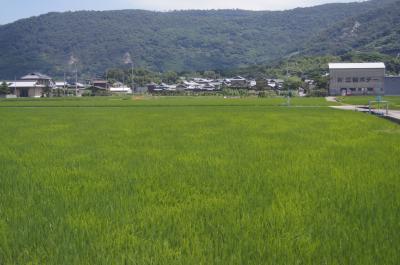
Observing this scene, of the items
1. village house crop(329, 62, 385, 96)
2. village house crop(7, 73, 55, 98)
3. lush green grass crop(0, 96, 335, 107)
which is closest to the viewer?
lush green grass crop(0, 96, 335, 107)

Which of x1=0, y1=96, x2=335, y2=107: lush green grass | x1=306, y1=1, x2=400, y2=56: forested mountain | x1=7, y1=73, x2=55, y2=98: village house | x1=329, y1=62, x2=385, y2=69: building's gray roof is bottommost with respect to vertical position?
x1=0, y1=96, x2=335, y2=107: lush green grass

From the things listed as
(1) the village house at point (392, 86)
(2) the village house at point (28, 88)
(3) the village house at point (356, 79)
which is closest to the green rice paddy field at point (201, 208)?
(3) the village house at point (356, 79)

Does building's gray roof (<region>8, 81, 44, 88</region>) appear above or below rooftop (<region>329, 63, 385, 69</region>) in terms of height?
below

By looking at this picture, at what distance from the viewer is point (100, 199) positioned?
4738mm

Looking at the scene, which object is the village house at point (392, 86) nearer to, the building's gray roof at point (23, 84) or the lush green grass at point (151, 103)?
the lush green grass at point (151, 103)

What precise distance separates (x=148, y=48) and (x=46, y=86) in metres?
112

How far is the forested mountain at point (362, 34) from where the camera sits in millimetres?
157500

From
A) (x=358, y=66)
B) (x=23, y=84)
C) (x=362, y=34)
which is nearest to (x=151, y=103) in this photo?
(x=358, y=66)

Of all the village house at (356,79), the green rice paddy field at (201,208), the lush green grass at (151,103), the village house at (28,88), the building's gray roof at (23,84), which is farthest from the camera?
the village house at (28,88)

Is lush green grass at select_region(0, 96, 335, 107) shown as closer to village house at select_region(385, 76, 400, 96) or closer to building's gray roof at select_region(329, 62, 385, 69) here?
building's gray roof at select_region(329, 62, 385, 69)

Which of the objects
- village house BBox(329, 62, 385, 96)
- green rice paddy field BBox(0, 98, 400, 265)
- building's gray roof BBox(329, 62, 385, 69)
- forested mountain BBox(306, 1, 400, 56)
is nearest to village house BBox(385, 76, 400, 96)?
village house BBox(329, 62, 385, 96)

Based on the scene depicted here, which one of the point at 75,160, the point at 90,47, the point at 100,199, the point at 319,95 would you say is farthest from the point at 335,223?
the point at 90,47

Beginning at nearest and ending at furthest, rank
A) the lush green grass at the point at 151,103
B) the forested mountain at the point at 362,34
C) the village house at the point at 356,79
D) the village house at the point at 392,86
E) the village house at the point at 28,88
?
the lush green grass at the point at 151,103, the village house at the point at 392,86, the village house at the point at 356,79, the village house at the point at 28,88, the forested mountain at the point at 362,34

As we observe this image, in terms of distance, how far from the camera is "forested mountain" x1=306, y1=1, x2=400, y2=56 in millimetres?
157500
